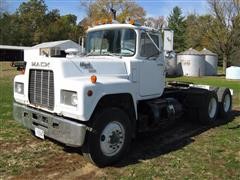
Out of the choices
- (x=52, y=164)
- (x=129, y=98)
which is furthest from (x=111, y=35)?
(x=52, y=164)

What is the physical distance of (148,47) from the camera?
316 inches

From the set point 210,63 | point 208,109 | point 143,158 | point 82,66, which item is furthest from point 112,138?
point 210,63

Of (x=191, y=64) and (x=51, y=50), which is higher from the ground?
(x=51, y=50)

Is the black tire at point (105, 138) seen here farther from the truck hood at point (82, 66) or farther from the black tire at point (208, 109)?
the black tire at point (208, 109)

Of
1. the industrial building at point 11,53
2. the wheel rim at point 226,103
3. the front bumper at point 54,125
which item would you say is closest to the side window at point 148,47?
the front bumper at point 54,125

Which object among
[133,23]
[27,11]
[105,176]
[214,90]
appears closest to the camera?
[105,176]

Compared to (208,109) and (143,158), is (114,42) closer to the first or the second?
(143,158)

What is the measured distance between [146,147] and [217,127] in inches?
120

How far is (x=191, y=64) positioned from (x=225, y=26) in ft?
41.9

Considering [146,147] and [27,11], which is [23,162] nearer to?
[146,147]

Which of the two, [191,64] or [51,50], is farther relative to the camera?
[191,64]

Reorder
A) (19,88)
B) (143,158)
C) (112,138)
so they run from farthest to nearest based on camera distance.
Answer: (19,88) → (143,158) → (112,138)

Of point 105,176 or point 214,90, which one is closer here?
point 105,176

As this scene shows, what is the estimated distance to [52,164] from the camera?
6.65m
